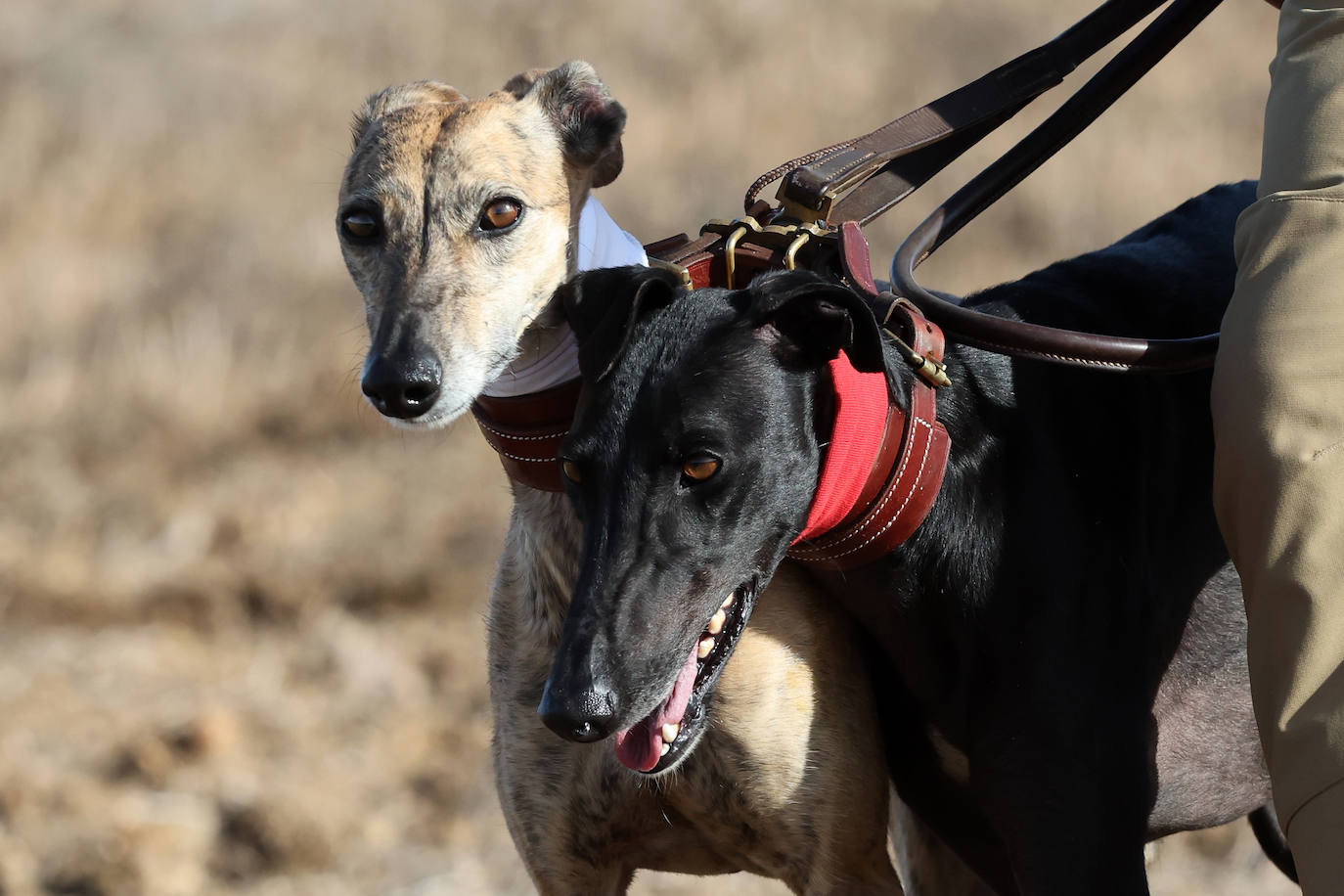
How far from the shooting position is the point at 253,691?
5.71m

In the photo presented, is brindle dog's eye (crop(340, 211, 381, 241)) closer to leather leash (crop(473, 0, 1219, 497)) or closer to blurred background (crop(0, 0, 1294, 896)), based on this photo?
leather leash (crop(473, 0, 1219, 497))

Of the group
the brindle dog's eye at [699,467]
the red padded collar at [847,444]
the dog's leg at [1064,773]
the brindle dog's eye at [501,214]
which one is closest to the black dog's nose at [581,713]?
the brindle dog's eye at [699,467]

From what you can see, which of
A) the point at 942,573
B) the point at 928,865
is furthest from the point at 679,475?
the point at 928,865

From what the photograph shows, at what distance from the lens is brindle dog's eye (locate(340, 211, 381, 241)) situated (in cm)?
252

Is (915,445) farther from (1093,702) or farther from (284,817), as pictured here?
(284,817)

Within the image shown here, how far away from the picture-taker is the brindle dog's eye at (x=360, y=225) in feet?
8.27

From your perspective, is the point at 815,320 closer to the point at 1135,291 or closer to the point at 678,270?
the point at 678,270

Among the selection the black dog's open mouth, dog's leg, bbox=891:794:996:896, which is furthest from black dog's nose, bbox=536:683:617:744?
dog's leg, bbox=891:794:996:896

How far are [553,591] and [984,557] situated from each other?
2.36 feet

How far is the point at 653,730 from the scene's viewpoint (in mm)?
2205

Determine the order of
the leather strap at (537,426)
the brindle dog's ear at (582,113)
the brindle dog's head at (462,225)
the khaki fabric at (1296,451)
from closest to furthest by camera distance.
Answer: the khaki fabric at (1296,451)
the brindle dog's head at (462,225)
the leather strap at (537,426)
the brindle dog's ear at (582,113)

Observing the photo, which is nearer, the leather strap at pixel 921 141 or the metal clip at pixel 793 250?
the metal clip at pixel 793 250

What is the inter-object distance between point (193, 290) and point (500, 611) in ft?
18.1

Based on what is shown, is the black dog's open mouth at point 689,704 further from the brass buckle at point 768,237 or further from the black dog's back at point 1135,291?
the black dog's back at point 1135,291
